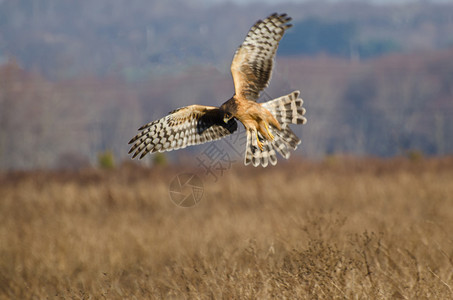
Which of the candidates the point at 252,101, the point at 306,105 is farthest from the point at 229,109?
the point at 306,105

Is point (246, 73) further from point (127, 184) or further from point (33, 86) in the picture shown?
point (33, 86)

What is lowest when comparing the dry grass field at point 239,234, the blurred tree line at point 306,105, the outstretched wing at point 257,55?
the dry grass field at point 239,234

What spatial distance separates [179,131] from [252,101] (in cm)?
77

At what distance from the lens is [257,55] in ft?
15.9

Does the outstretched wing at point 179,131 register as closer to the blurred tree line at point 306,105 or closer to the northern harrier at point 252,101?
the northern harrier at point 252,101

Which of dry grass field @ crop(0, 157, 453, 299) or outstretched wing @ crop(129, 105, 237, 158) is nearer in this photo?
dry grass field @ crop(0, 157, 453, 299)

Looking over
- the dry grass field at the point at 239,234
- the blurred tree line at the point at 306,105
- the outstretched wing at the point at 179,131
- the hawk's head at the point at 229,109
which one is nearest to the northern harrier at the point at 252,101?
the outstretched wing at the point at 179,131

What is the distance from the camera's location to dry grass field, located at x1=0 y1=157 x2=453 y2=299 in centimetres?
472

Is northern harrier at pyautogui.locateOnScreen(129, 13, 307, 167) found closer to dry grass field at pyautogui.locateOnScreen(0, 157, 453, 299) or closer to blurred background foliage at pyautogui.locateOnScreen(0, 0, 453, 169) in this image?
dry grass field at pyautogui.locateOnScreen(0, 157, 453, 299)

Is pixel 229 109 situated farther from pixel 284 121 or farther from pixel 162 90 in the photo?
pixel 162 90

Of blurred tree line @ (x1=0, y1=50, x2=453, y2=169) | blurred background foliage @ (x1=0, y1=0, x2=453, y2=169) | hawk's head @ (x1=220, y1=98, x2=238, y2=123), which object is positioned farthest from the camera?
blurred tree line @ (x1=0, y1=50, x2=453, y2=169)

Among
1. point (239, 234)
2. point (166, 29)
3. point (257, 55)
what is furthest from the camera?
point (166, 29)

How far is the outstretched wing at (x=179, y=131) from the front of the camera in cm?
486

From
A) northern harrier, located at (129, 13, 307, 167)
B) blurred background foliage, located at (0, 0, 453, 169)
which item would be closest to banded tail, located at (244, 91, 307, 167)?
northern harrier, located at (129, 13, 307, 167)
